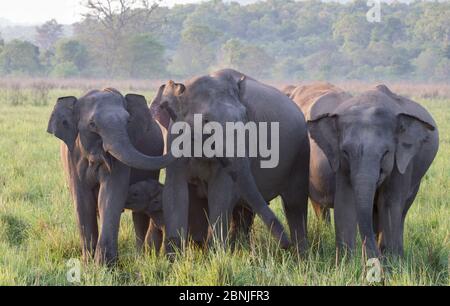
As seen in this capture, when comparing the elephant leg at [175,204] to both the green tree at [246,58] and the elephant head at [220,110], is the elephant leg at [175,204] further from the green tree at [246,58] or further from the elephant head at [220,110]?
the green tree at [246,58]

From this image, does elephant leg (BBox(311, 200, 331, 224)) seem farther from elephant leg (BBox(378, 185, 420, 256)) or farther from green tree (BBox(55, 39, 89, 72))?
green tree (BBox(55, 39, 89, 72))

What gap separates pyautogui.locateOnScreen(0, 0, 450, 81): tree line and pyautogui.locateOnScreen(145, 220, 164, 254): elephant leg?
47.5 m

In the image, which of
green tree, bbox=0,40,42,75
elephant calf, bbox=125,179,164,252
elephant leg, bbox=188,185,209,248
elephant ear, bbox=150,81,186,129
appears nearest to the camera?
elephant ear, bbox=150,81,186,129

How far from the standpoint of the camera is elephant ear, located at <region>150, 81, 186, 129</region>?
5.04 m

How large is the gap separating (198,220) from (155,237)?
33 centimetres

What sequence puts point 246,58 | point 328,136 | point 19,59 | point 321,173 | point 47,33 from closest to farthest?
1. point 328,136
2. point 321,173
3. point 19,59
4. point 246,58
5. point 47,33

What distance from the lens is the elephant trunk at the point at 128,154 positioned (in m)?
4.71

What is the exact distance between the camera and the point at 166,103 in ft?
Answer: 16.7

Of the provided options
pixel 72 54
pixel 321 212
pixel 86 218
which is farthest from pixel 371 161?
pixel 72 54

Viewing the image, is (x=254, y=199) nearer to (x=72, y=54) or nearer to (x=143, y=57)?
(x=143, y=57)

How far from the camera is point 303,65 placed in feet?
234

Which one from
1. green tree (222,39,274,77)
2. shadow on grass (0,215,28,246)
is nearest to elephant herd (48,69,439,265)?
shadow on grass (0,215,28,246)

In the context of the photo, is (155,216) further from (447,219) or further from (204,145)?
(447,219)
